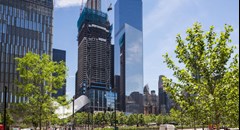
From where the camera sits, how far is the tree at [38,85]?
35688mm

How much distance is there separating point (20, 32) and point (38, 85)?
4007 inches

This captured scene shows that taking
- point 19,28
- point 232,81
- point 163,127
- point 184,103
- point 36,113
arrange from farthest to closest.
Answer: point 19,28 < point 163,127 < point 36,113 < point 184,103 < point 232,81

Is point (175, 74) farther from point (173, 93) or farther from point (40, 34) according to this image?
point (40, 34)

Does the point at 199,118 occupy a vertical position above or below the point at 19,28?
below

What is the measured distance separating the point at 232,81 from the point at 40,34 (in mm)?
125520

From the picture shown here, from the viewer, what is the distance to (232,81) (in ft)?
63.1

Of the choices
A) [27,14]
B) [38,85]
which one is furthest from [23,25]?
[38,85]

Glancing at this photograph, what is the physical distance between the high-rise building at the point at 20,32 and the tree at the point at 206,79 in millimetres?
111063

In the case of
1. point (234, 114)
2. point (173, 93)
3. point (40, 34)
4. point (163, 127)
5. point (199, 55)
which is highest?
point (40, 34)

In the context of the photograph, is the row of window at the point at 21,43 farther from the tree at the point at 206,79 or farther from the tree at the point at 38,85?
the tree at the point at 206,79

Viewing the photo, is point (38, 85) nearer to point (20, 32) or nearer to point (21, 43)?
point (21, 43)

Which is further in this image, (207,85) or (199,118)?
(199,118)

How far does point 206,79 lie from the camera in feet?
64.0

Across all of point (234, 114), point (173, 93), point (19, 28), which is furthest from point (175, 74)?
point (19, 28)
